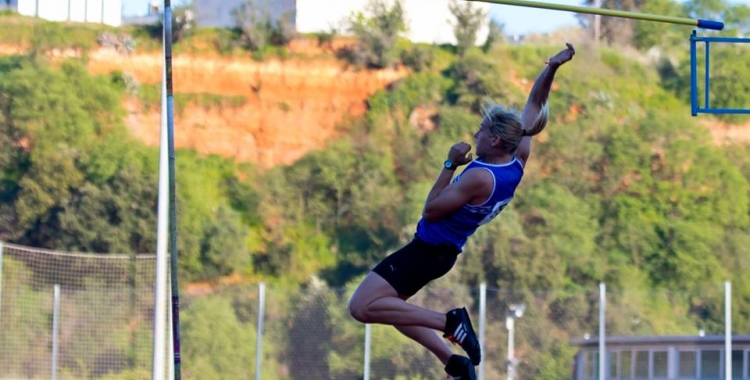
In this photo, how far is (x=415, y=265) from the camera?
5973mm

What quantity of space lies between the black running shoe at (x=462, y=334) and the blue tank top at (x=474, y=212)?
36 cm

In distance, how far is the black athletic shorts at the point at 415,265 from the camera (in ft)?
19.6

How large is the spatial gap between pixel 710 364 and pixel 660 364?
40.5 inches

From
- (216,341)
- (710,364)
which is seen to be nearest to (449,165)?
(710,364)

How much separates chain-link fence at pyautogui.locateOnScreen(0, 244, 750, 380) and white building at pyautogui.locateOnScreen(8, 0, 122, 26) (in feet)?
66.1

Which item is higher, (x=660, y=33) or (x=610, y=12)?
(x=660, y=33)

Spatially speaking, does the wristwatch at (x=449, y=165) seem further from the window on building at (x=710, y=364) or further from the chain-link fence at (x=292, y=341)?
the window on building at (x=710, y=364)

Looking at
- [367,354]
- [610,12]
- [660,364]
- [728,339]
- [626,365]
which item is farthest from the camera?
[660,364]

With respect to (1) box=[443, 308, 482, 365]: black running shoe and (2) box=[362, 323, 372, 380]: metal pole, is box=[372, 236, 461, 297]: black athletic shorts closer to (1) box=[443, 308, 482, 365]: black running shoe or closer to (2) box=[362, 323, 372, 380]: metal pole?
(1) box=[443, 308, 482, 365]: black running shoe

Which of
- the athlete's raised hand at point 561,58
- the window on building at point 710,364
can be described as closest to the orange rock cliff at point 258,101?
the window on building at point 710,364

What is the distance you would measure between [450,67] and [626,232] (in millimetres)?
8270

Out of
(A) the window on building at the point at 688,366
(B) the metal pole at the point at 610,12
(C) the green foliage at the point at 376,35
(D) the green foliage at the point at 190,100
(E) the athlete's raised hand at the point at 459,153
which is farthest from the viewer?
(C) the green foliage at the point at 376,35

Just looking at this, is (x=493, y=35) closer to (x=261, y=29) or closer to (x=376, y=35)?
(x=376, y=35)

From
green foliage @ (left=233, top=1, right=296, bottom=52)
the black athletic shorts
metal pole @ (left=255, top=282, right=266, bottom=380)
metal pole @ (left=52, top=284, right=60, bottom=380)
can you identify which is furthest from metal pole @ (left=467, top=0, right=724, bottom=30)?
green foliage @ (left=233, top=1, right=296, bottom=52)
